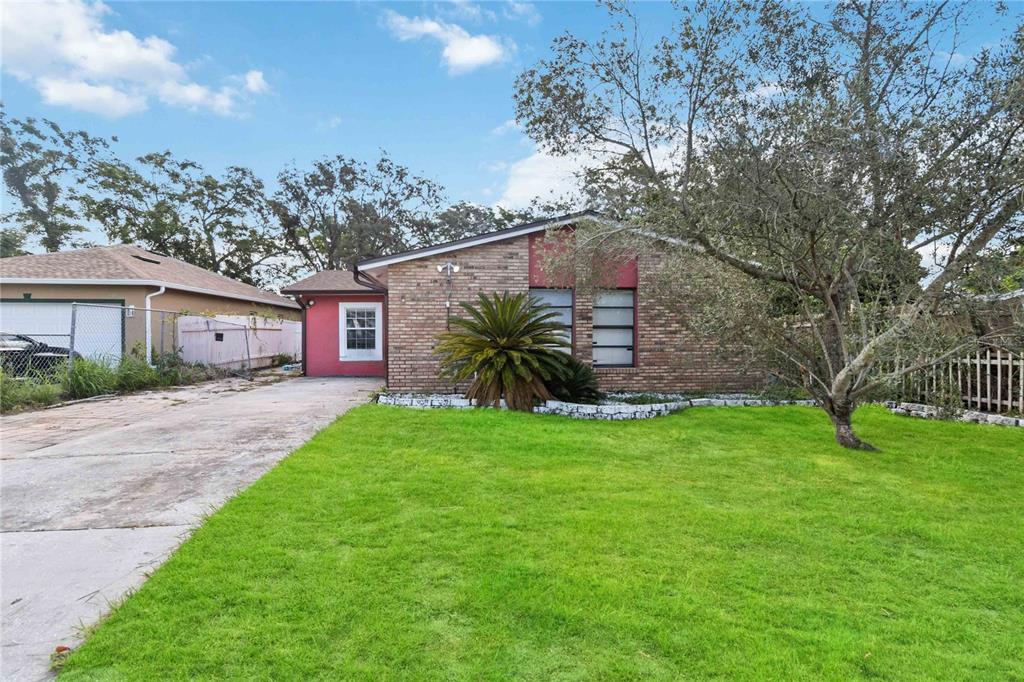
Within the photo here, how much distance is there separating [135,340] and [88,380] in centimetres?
332

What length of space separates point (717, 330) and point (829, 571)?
420 centimetres

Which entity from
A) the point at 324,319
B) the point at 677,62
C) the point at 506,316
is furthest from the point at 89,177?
the point at 677,62

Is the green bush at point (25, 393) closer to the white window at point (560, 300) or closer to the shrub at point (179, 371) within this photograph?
the shrub at point (179, 371)

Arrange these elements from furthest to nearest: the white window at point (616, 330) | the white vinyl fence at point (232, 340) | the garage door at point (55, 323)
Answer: the white vinyl fence at point (232, 340), the garage door at point (55, 323), the white window at point (616, 330)

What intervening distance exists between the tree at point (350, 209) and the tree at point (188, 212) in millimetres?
1439

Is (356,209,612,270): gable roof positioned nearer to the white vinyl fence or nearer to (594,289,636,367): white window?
(594,289,636,367): white window

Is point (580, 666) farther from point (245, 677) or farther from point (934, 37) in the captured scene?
point (934, 37)

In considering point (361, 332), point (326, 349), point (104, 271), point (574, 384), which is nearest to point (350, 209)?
point (104, 271)

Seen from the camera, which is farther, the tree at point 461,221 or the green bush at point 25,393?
the tree at point 461,221

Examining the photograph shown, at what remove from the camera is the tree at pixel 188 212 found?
25.4 metres

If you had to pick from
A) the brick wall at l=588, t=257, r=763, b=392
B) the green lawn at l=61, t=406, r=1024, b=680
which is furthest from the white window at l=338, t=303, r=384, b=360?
the green lawn at l=61, t=406, r=1024, b=680

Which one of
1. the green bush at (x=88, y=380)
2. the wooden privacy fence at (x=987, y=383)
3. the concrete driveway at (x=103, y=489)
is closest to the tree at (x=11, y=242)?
the green bush at (x=88, y=380)

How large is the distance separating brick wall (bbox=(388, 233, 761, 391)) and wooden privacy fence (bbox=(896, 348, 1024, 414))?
2960 millimetres

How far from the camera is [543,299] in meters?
10.3
